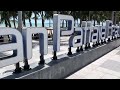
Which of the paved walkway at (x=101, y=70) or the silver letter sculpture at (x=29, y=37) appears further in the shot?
A: the paved walkway at (x=101, y=70)

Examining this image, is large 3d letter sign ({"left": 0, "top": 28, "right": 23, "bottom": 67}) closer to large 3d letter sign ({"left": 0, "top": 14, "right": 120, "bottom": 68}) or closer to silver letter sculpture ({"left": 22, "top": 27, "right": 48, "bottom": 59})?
large 3d letter sign ({"left": 0, "top": 14, "right": 120, "bottom": 68})

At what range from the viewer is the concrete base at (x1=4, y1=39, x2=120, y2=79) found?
7561 mm

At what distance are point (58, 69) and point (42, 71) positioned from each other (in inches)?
55.3

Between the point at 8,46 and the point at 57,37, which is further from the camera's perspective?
the point at 57,37

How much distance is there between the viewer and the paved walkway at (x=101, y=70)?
10211 mm

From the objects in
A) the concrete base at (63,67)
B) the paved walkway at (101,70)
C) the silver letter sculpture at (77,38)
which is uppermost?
the silver letter sculpture at (77,38)

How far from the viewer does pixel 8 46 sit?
666cm

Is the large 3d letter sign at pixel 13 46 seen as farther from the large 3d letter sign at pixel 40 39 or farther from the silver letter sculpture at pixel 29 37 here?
the silver letter sculpture at pixel 29 37

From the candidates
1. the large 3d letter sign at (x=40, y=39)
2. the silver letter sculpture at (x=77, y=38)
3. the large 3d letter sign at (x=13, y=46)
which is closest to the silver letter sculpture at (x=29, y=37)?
the large 3d letter sign at (x=40, y=39)

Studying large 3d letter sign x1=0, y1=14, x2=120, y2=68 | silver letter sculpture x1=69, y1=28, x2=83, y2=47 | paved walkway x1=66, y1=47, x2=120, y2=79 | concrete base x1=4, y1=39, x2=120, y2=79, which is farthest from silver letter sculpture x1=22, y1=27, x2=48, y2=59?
paved walkway x1=66, y1=47, x2=120, y2=79

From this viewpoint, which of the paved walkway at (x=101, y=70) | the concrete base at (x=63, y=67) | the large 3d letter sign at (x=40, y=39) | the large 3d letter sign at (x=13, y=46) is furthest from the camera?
the paved walkway at (x=101, y=70)

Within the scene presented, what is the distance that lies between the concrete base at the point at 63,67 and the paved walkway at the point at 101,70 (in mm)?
333
